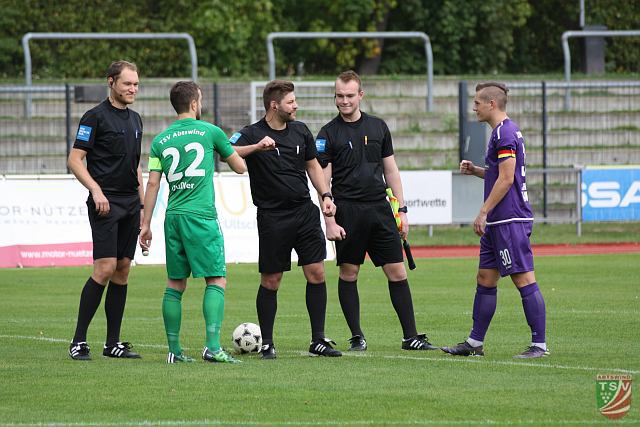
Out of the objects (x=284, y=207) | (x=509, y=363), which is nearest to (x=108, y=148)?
(x=284, y=207)

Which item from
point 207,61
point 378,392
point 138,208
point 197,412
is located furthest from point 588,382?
point 207,61

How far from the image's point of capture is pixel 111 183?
35.7ft

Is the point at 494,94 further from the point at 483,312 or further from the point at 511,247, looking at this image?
the point at 483,312

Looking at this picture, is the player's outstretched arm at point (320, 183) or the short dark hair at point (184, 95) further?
the player's outstretched arm at point (320, 183)

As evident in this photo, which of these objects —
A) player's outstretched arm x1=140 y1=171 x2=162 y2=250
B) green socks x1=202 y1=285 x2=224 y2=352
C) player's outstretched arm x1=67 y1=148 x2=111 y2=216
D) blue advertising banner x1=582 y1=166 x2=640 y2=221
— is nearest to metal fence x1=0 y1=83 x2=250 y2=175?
blue advertising banner x1=582 y1=166 x2=640 y2=221

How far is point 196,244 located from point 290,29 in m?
32.7

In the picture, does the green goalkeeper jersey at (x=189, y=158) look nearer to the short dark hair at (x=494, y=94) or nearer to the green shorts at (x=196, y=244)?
the green shorts at (x=196, y=244)

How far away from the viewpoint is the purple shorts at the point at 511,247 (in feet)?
34.4

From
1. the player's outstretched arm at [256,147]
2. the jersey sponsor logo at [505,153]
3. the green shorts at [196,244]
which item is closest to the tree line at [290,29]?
the player's outstretched arm at [256,147]

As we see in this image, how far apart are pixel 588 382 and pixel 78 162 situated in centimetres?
431

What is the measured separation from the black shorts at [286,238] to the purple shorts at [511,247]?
1.38 m

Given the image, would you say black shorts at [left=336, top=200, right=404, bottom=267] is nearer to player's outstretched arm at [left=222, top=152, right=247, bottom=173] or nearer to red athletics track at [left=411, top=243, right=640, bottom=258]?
player's outstretched arm at [left=222, top=152, right=247, bottom=173]

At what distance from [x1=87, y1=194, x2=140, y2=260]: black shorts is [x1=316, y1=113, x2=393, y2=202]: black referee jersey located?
1.60 meters

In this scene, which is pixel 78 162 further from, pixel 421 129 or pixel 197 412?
pixel 421 129
